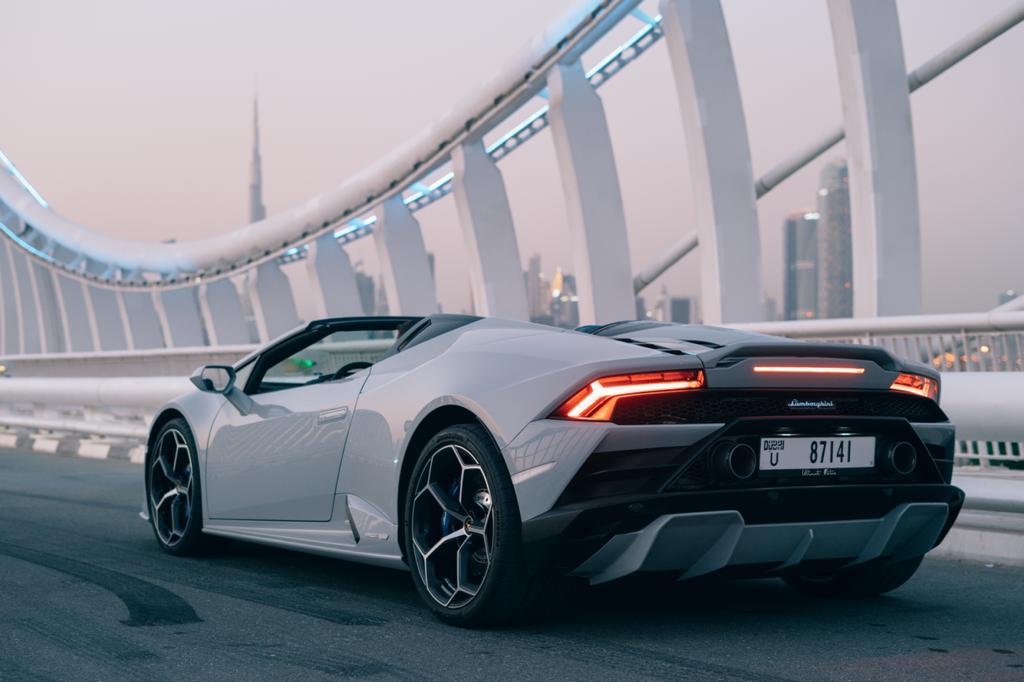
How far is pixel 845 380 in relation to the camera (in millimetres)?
4305

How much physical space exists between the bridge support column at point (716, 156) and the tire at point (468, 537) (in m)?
9.58

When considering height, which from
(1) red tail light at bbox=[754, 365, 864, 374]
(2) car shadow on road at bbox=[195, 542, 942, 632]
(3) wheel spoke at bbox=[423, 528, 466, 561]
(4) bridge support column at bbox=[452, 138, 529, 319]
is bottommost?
(2) car shadow on road at bbox=[195, 542, 942, 632]

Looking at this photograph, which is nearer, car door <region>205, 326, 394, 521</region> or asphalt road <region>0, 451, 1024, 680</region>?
asphalt road <region>0, 451, 1024, 680</region>

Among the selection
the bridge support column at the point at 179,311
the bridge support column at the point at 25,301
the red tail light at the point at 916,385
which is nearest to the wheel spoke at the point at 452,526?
the red tail light at the point at 916,385

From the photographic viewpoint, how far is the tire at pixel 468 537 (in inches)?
164

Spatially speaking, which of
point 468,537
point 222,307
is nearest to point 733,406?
point 468,537

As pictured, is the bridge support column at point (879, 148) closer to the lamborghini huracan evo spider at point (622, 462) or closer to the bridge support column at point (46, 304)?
the lamborghini huracan evo spider at point (622, 462)

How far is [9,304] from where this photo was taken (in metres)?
52.9

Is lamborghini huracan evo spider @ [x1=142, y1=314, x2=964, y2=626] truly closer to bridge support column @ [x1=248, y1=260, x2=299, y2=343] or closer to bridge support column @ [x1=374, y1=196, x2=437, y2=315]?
bridge support column @ [x1=374, y1=196, x2=437, y2=315]

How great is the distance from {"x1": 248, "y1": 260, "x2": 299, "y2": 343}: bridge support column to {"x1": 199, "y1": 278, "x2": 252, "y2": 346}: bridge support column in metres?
3.82

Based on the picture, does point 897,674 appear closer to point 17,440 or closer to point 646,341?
point 646,341

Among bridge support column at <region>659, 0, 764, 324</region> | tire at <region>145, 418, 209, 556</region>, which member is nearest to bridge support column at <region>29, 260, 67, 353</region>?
bridge support column at <region>659, 0, 764, 324</region>

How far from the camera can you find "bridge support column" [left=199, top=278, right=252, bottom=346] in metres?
37.7

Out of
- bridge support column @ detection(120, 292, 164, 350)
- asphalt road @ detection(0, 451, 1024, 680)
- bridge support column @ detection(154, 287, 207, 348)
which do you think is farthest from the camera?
bridge support column @ detection(120, 292, 164, 350)
